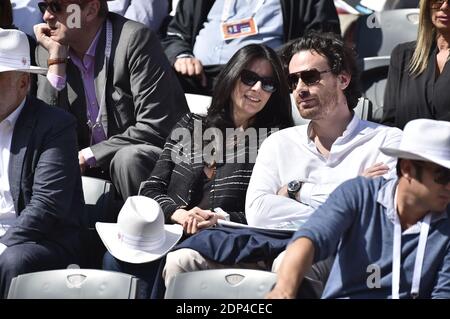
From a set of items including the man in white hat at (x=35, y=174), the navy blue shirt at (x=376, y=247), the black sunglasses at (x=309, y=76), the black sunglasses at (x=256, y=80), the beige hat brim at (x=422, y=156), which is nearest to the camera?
the beige hat brim at (x=422, y=156)

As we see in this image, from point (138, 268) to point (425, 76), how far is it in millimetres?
1950

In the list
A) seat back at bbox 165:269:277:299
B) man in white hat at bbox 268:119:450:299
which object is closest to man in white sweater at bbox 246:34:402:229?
man in white hat at bbox 268:119:450:299

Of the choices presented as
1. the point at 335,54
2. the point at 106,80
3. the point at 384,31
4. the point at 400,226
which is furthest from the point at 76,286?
the point at 384,31

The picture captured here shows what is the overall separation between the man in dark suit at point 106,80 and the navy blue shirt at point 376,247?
2.04m

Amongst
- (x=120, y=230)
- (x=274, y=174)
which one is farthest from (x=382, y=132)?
(x=120, y=230)

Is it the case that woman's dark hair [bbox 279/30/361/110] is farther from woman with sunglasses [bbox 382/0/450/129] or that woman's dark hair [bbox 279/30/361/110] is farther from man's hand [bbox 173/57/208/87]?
man's hand [bbox 173/57/208/87]

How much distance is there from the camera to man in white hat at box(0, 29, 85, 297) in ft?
17.2

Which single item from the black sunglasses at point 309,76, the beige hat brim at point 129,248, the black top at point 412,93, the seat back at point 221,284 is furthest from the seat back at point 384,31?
the seat back at point 221,284

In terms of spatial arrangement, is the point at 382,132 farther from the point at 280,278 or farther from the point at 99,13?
the point at 99,13

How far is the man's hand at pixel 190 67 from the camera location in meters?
6.90

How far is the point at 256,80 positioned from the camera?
19.3ft

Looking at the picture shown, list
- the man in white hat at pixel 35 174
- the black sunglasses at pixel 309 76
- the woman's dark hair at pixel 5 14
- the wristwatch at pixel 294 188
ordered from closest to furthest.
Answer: the man in white hat at pixel 35 174, the wristwatch at pixel 294 188, the black sunglasses at pixel 309 76, the woman's dark hair at pixel 5 14

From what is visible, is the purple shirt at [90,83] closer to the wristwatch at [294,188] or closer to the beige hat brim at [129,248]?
the beige hat brim at [129,248]
